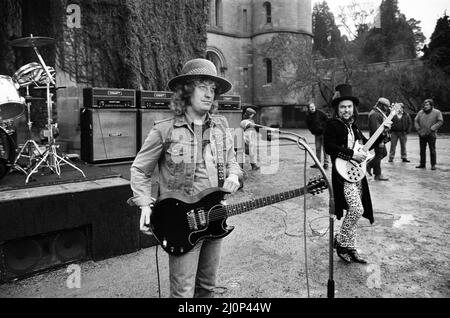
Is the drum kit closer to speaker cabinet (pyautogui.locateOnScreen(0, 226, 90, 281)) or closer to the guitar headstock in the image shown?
speaker cabinet (pyautogui.locateOnScreen(0, 226, 90, 281))

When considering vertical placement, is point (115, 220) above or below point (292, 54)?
below

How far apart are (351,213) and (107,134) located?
16.7 ft

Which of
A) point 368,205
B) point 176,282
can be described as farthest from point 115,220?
point 368,205

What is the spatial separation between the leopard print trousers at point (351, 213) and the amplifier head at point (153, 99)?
474 cm

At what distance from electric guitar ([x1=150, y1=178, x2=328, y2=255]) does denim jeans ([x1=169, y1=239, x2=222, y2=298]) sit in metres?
0.07

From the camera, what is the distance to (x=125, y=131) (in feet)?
24.6

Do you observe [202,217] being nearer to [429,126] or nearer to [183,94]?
[183,94]

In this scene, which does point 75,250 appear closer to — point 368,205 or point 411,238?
point 368,205

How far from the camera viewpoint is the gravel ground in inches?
135

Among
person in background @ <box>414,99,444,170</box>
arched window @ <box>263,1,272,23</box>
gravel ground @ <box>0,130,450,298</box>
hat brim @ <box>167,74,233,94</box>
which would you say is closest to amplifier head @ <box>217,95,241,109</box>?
gravel ground @ <box>0,130,450,298</box>

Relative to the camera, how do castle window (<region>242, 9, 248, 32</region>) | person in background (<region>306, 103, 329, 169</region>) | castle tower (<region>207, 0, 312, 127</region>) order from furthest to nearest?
1. castle window (<region>242, 9, 248, 32</region>)
2. castle tower (<region>207, 0, 312, 127</region>)
3. person in background (<region>306, 103, 329, 169</region>)

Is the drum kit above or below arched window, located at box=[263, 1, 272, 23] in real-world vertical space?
below

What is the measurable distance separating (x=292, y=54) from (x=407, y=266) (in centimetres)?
2855
